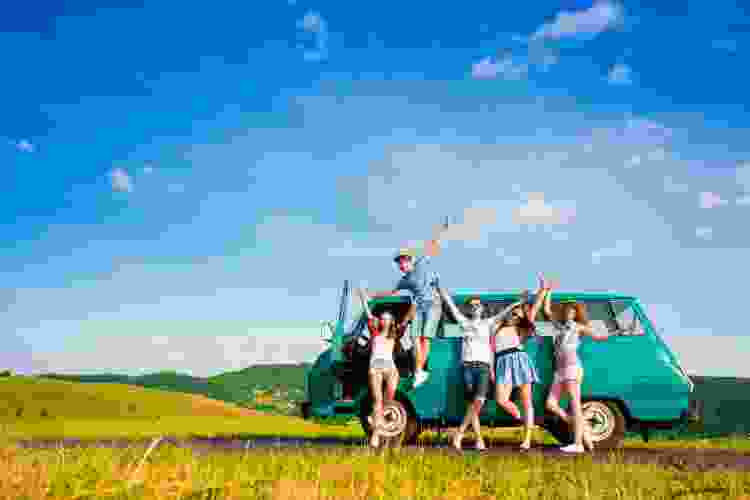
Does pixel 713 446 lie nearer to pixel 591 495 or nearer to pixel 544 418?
pixel 544 418

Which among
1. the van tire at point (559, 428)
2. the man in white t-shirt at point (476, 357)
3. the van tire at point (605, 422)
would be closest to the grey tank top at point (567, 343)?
the man in white t-shirt at point (476, 357)

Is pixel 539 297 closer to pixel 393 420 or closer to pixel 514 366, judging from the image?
pixel 514 366

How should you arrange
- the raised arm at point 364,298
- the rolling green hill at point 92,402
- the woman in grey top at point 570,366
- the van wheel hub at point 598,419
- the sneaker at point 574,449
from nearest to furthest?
1. the sneaker at point 574,449
2. the woman in grey top at point 570,366
3. the van wheel hub at point 598,419
4. the raised arm at point 364,298
5. the rolling green hill at point 92,402

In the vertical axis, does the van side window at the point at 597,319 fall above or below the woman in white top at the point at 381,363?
above

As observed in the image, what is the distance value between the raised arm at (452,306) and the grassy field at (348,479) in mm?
3016

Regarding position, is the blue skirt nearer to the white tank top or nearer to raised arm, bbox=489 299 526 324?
raised arm, bbox=489 299 526 324

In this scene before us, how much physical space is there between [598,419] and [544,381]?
35.9 inches

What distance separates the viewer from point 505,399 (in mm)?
9516

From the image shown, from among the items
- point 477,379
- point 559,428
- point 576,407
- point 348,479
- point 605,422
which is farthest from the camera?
point 559,428

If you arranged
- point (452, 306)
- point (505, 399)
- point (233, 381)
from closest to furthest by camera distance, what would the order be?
1. point (505, 399)
2. point (452, 306)
3. point (233, 381)

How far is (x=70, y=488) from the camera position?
365cm

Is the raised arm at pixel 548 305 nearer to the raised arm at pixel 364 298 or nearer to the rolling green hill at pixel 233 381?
the raised arm at pixel 364 298

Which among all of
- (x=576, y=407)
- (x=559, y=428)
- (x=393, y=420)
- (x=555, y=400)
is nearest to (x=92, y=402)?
(x=393, y=420)

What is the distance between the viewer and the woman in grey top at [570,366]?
9.02m
